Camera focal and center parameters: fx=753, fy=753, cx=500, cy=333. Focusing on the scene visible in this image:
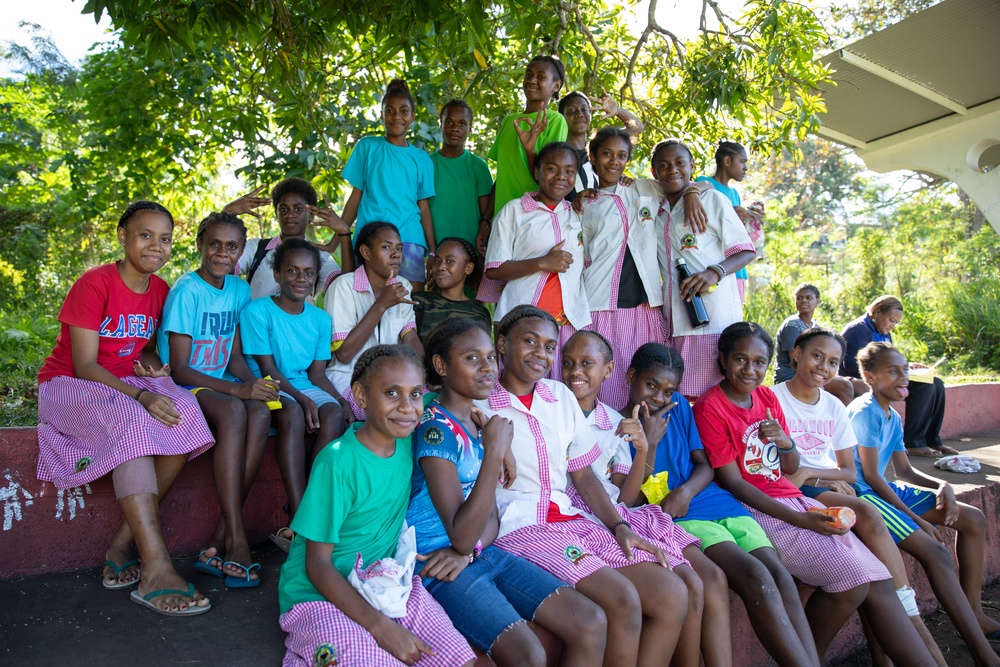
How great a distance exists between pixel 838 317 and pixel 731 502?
13.5 metres

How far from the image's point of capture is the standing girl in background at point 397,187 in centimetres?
429

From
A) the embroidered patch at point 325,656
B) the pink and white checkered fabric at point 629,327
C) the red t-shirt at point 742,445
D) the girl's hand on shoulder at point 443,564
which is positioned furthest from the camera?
the pink and white checkered fabric at point 629,327

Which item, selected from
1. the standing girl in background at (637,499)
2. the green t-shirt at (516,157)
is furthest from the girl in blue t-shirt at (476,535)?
the green t-shirt at (516,157)

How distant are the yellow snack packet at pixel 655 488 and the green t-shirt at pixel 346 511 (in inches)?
46.7

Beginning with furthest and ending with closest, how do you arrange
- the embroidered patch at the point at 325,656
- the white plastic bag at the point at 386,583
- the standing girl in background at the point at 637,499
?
the standing girl in background at the point at 637,499, the white plastic bag at the point at 386,583, the embroidered patch at the point at 325,656

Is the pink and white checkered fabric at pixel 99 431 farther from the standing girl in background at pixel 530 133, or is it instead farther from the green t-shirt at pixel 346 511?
the standing girl in background at pixel 530 133

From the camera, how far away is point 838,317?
603 inches

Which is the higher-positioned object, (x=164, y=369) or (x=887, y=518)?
(x=164, y=369)

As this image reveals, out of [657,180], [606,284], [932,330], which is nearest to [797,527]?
[606,284]

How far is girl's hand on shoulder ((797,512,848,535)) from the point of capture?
3074 millimetres

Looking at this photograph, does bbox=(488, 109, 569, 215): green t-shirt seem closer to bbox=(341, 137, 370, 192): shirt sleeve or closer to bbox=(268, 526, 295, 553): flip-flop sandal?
bbox=(341, 137, 370, 192): shirt sleeve

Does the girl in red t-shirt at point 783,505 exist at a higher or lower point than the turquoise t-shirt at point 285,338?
lower

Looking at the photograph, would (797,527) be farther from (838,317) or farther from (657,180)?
(838,317)

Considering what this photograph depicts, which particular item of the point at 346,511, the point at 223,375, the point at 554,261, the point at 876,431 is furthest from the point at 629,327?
the point at 346,511
